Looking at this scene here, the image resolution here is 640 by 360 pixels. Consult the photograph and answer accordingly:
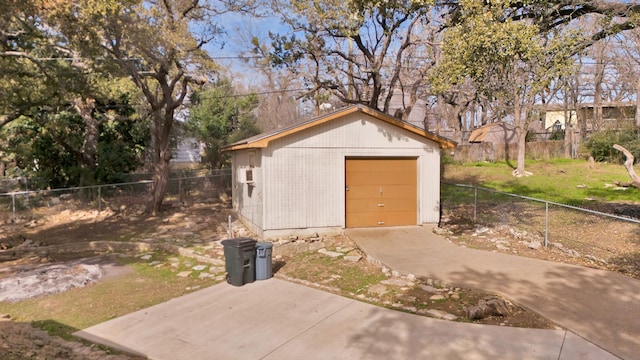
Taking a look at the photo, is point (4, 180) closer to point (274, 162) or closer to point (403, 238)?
point (274, 162)

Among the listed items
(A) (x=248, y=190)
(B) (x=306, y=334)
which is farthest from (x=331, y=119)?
(B) (x=306, y=334)

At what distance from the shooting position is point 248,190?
41.8ft

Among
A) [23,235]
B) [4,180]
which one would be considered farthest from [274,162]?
[4,180]

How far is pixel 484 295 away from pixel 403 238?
4.12m

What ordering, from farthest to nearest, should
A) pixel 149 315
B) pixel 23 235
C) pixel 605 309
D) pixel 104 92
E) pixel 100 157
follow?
pixel 100 157, pixel 104 92, pixel 23 235, pixel 149 315, pixel 605 309

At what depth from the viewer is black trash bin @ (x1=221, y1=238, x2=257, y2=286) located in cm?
757

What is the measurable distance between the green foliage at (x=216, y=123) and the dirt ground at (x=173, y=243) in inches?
230

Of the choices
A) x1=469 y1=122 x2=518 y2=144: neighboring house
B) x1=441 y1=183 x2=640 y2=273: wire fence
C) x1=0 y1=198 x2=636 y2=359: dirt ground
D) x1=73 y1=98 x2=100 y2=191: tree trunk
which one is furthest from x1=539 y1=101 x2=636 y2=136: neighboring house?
x1=73 y1=98 x2=100 y2=191: tree trunk

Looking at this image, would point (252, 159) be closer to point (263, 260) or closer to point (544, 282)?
point (263, 260)

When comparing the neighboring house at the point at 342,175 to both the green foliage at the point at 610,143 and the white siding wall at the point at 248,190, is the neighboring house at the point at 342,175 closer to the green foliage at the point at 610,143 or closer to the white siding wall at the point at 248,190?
the white siding wall at the point at 248,190

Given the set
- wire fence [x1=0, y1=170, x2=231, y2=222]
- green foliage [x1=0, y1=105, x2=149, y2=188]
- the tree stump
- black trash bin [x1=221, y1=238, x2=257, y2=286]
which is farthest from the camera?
green foliage [x1=0, y1=105, x2=149, y2=188]

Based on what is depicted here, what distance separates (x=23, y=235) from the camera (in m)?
13.3

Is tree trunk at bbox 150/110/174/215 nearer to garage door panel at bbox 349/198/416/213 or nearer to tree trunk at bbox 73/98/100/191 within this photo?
tree trunk at bbox 73/98/100/191

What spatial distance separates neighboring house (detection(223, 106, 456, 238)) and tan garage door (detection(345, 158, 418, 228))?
3 cm
